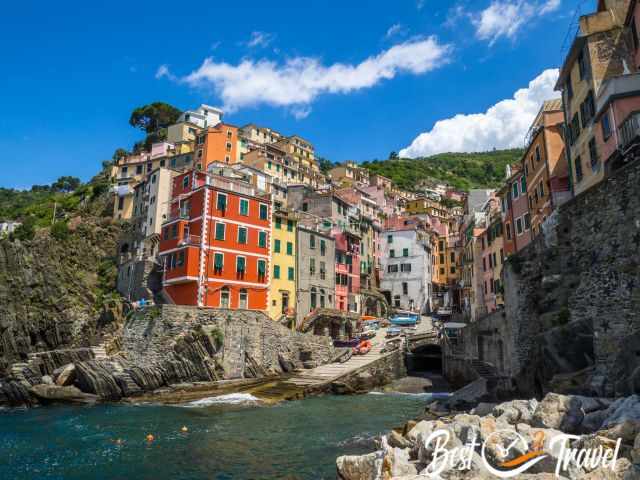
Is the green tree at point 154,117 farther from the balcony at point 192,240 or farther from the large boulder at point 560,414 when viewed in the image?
the large boulder at point 560,414

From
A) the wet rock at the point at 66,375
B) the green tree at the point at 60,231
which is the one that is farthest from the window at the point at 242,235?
the green tree at the point at 60,231

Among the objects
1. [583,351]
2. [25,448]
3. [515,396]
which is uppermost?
[583,351]

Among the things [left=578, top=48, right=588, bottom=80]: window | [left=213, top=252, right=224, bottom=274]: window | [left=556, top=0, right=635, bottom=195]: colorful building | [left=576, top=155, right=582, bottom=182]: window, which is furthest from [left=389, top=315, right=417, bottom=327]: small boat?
[left=578, top=48, right=588, bottom=80]: window

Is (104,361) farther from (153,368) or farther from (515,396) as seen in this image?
(515,396)

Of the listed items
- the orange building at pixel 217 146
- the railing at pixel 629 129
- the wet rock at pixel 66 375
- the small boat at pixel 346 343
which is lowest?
the wet rock at pixel 66 375

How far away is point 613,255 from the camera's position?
1922 cm

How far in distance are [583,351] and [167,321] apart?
31382 mm

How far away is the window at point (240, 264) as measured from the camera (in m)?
45.7

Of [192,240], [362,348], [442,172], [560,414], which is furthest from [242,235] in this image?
[442,172]

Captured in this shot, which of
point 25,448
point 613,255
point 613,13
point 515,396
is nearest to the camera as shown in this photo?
point 613,255

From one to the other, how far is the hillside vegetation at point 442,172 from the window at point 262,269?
10219cm

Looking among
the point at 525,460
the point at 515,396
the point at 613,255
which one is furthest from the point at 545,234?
the point at 525,460

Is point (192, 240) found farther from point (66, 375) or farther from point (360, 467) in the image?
point (360, 467)

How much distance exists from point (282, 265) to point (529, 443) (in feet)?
132
